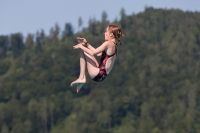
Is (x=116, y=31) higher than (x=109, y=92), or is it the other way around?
(x=116, y=31)

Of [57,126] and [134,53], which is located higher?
[134,53]

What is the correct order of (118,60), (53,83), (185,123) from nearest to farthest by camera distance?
1. (185,123)
2. (53,83)
3. (118,60)

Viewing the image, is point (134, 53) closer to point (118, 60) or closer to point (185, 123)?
point (118, 60)

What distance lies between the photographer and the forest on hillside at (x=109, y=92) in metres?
150

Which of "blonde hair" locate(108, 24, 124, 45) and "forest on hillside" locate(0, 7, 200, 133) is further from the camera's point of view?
"forest on hillside" locate(0, 7, 200, 133)

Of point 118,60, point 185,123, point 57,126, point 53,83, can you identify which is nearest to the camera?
point 185,123

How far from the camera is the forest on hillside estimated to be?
14962cm

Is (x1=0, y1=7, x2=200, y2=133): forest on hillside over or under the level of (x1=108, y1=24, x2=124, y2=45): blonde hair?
under

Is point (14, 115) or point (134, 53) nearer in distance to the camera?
point (14, 115)

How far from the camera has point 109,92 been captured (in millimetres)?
168250

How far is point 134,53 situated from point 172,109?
38.6m

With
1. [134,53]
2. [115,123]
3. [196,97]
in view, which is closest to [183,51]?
[134,53]

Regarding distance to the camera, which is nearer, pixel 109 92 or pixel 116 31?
pixel 116 31

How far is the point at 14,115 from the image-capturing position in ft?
508
